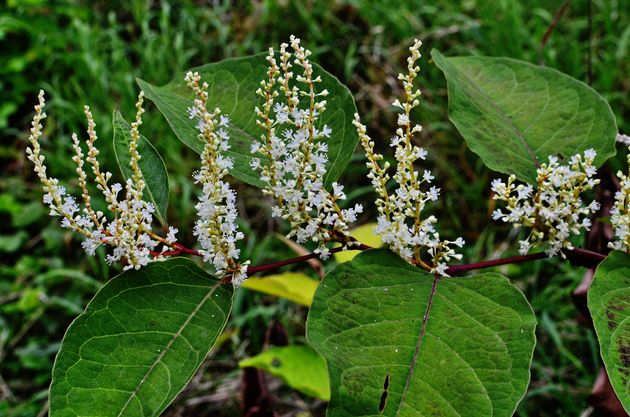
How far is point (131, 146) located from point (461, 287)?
0.55m

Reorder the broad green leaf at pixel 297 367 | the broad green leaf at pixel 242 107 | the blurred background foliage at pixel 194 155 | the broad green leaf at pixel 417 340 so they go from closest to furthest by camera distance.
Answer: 1. the broad green leaf at pixel 417 340
2. the broad green leaf at pixel 242 107
3. the broad green leaf at pixel 297 367
4. the blurred background foliage at pixel 194 155

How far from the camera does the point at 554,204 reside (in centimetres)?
104

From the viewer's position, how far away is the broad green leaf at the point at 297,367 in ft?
5.55

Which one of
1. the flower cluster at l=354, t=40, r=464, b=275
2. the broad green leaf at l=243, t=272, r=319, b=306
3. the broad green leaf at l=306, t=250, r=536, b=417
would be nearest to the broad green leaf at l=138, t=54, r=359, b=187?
the flower cluster at l=354, t=40, r=464, b=275

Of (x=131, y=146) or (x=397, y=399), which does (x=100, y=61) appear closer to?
(x=131, y=146)

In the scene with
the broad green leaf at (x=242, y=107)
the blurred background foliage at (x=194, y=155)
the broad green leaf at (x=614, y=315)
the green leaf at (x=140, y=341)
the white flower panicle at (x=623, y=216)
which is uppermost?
the broad green leaf at (x=242, y=107)

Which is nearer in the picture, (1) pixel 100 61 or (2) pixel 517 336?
(2) pixel 517 336

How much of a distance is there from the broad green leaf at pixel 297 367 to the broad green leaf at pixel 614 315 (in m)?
0.88

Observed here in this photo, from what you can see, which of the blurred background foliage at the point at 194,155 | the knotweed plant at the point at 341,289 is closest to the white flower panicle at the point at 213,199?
the knotweed plant at the point at 341,289

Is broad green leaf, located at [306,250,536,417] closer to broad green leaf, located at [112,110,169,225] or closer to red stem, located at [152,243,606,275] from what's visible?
red stem, located at [152,243,606,275]

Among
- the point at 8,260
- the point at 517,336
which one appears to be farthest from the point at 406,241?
the point at 8,260

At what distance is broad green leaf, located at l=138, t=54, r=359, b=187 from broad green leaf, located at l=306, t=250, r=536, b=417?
0.22 meters

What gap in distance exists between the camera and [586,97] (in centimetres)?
124

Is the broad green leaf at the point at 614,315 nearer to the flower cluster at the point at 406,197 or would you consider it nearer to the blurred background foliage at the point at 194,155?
the flower cluster at the point at 406,197
